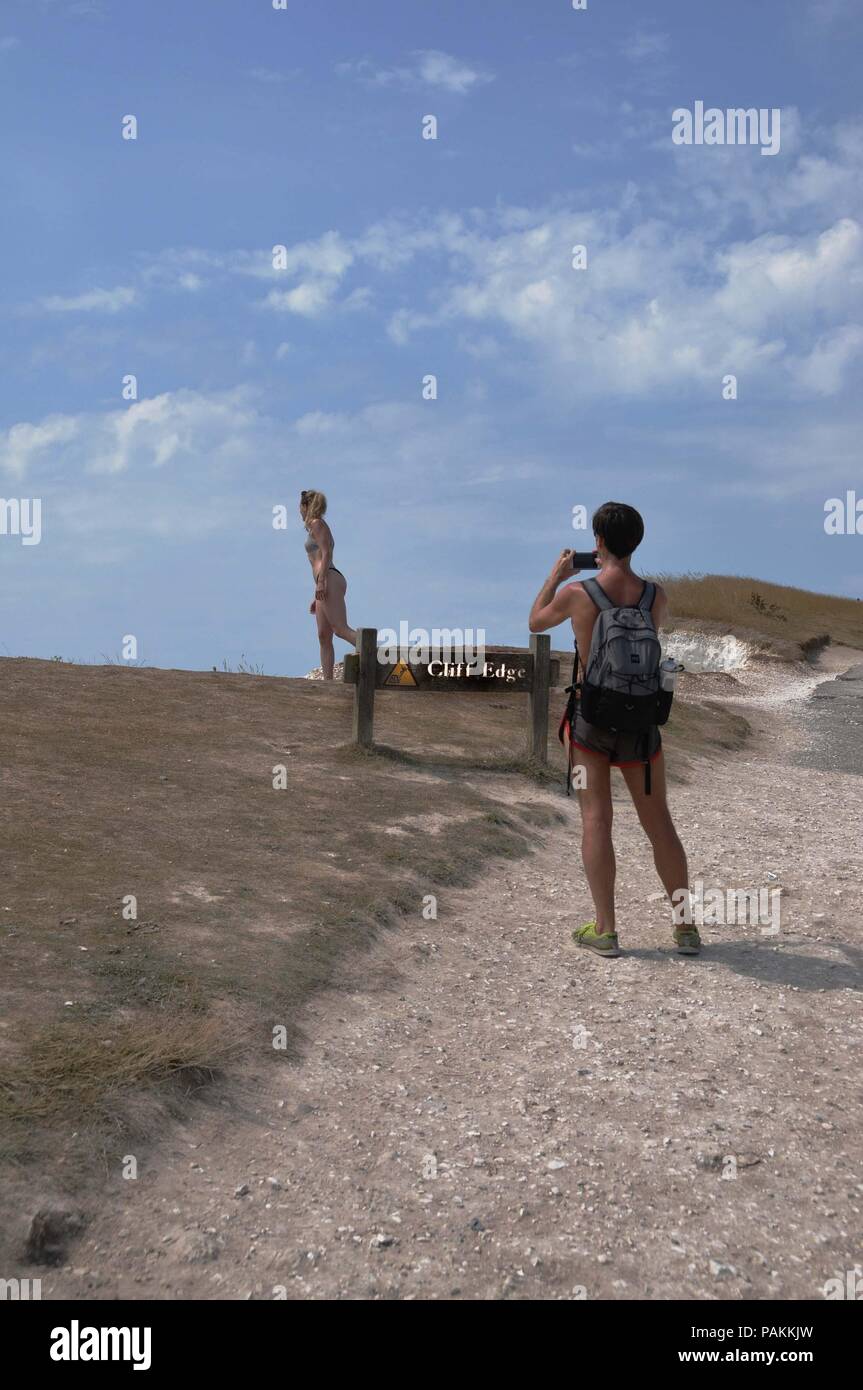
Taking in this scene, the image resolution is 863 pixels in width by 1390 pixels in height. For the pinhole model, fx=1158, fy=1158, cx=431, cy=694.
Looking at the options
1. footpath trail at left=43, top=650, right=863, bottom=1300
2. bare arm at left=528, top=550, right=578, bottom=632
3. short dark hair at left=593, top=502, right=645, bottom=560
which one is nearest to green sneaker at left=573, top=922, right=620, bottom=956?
footpath trail at left=43, top=650, right=863, bottom=1300

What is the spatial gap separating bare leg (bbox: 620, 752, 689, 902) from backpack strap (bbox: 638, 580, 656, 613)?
86 cm

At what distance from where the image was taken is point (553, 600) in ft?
22.2

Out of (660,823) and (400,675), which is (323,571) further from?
(660,823)

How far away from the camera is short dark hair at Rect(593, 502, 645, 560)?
6.55 m

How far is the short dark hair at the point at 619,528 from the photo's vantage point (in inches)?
258

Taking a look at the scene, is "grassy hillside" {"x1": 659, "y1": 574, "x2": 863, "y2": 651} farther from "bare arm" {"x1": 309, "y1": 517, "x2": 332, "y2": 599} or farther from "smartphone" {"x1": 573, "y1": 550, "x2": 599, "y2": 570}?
"smartphone" {"x1": 573, "y1": 550, "x2": 599, "y2": 570}

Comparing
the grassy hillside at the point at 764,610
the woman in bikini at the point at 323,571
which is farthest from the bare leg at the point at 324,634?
the grassy hillside at the point at 764,610

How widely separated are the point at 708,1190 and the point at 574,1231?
0.63 meters

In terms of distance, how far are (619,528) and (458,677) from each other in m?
Answer: 6.16

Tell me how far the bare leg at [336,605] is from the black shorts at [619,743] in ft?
28.5

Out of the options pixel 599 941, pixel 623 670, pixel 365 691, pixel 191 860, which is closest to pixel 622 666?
pixel 623 670

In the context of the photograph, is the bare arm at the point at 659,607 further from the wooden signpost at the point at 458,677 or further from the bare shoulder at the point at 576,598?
the wooden signpost at the point at 458,677

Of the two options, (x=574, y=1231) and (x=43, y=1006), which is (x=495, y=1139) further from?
(x=43, y=1006)
